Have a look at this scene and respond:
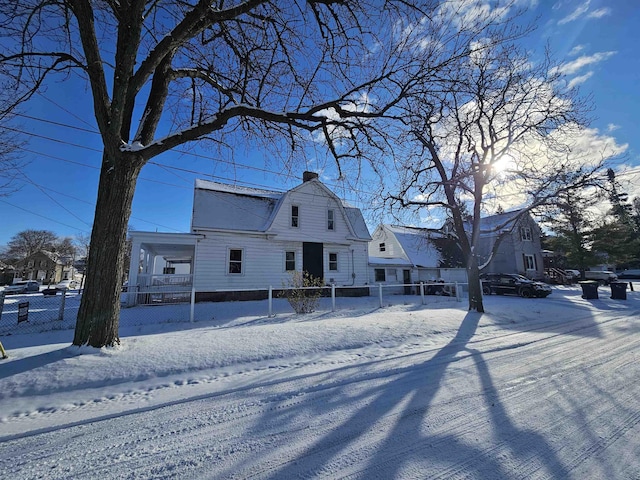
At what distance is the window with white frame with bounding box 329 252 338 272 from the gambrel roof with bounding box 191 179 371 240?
1673 millimetres

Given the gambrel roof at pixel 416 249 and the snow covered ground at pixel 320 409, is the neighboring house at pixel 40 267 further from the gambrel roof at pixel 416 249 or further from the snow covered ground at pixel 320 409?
the snow covered ground at pixel 320 409

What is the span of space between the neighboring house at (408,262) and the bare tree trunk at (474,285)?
720cm

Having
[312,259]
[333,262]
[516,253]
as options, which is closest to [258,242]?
[312,259]

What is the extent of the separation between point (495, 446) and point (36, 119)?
49.9ft

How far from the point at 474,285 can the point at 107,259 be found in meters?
10.8

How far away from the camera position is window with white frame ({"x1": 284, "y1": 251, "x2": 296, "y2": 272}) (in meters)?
15.5

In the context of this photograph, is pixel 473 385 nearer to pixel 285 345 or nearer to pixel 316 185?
pixel 285 345

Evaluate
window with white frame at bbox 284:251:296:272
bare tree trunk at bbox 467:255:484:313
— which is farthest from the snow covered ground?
window with white frame at bbox 284:251:296:272

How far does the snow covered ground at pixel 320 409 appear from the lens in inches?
83.1

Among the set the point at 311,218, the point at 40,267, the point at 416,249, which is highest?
the point at 311,218

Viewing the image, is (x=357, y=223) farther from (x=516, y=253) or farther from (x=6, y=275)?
(x=6, y=275)

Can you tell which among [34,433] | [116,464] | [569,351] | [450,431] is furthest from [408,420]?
[569,351]

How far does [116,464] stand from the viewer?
6.98 feet

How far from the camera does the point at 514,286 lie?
18.3 meters
